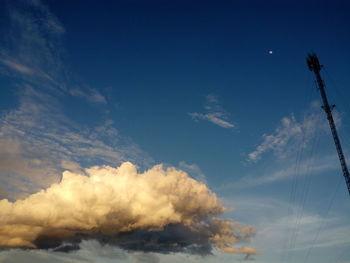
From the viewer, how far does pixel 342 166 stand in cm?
10281

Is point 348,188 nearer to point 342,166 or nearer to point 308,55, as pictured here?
point 342,166

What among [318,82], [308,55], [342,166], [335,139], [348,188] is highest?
[308,55]

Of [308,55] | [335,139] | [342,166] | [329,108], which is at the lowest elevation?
[342,166]

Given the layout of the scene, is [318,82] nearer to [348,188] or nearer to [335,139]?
[335,139]

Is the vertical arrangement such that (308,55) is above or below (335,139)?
above

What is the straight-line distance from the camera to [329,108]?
10994 cm

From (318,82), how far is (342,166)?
3124cm

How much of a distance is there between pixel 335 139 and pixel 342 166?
31.3ft

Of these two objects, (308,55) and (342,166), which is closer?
(342,166)

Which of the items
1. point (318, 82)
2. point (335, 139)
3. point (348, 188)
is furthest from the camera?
point (318, 82)

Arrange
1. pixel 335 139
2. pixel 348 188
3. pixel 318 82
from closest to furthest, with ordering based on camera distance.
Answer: pixel 348 188 < pixel 335 139 < pixel 318 82

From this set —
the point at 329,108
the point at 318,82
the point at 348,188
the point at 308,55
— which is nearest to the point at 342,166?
the point at 348,188

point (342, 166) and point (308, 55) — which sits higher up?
point (308, 55)

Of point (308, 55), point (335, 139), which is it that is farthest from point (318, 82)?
point (335, 139)
